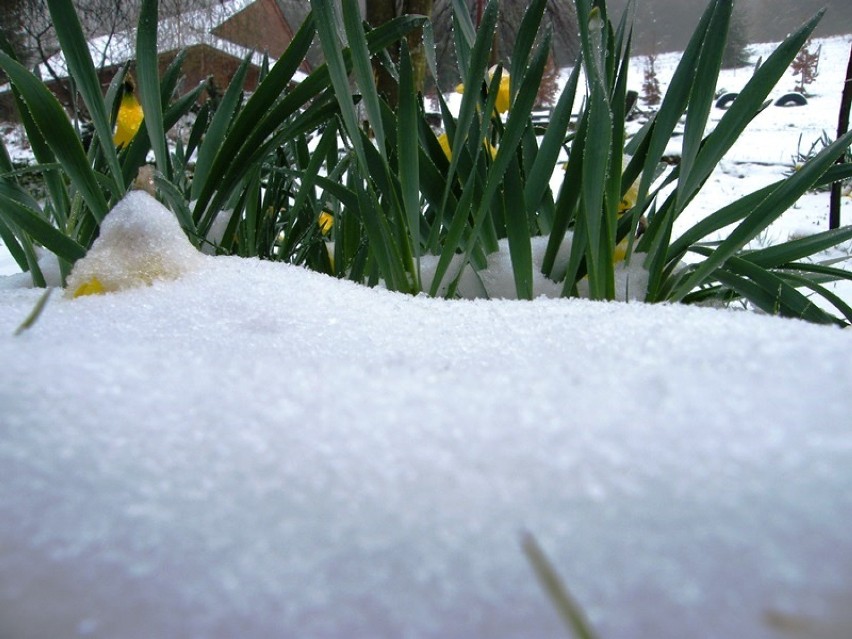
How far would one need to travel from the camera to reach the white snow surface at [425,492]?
0.13 metres

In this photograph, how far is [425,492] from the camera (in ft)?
0.52

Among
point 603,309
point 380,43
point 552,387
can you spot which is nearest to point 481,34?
point 380,43

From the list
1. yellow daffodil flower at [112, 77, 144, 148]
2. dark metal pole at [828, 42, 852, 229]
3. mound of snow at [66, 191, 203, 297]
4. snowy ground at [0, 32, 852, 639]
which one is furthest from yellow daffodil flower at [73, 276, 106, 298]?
dark metal pole at [828, 42, 852, 229]

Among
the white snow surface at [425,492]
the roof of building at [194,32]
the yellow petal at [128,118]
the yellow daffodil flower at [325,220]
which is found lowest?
the white snow surface at [425,492]

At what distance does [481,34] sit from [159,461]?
420 millimetres

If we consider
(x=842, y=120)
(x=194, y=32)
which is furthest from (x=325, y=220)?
(x=194, y=32)

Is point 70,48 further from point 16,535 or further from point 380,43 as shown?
point 16,535

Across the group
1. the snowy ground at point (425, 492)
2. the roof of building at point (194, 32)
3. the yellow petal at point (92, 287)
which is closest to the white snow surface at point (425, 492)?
the snowy ground at point (425, 492)

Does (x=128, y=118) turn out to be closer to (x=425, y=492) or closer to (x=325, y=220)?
(x=325, y=220)

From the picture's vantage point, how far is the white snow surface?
0.42 ft

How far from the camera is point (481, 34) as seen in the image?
473 millimetres

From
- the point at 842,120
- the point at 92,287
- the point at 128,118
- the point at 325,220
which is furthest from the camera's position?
the point at 842,120

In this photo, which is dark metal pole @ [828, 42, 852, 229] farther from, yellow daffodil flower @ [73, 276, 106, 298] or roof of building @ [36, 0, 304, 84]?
roof of building @ [36, 0, 304, 84]

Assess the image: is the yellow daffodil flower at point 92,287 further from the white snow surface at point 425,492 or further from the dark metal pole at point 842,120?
the dark metal pole at point 842,120
